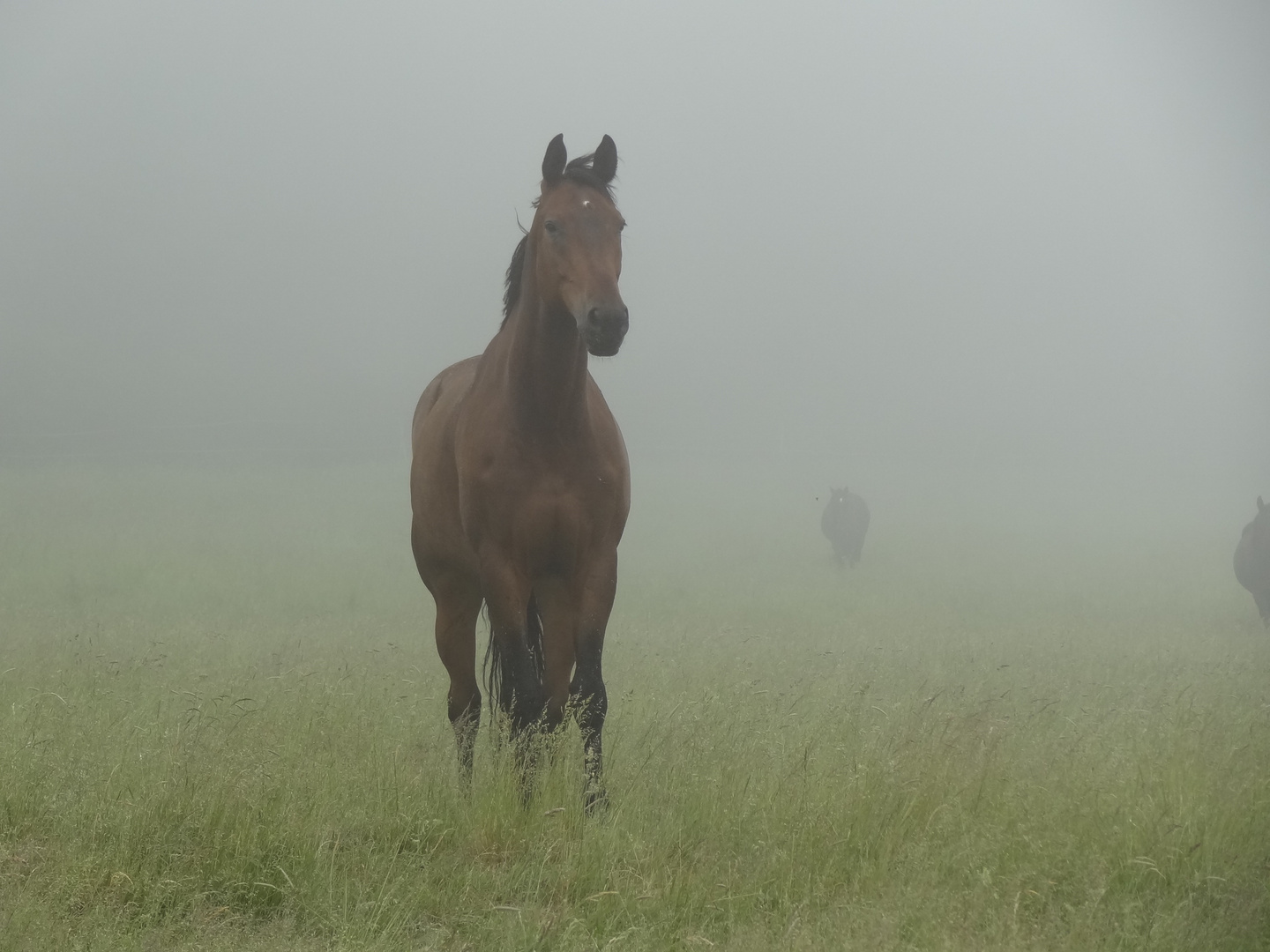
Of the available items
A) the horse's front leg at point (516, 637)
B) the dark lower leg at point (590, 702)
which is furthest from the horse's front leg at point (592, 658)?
the horse's front leg at point (516, 637)

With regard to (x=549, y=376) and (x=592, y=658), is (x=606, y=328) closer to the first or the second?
(x=549, y=376)

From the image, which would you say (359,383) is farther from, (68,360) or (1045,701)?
(1045,701)

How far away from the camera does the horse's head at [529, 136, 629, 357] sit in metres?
4.61

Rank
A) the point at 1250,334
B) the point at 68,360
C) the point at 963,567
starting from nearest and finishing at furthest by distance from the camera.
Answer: the point at 963,567
the point at 68,360
the point at 1250,334

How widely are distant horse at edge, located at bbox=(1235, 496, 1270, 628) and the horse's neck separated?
51.0ft

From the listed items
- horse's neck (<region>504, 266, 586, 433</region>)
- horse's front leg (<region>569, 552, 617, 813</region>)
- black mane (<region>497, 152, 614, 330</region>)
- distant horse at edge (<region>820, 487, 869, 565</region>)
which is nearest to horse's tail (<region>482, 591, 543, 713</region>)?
horse's front leg (<region>569, 552, 617, 813</region>)

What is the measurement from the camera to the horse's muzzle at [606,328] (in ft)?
14.9

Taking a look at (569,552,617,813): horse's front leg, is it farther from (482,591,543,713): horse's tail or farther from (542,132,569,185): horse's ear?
(542,132,569,185): horse's ear

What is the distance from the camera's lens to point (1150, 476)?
57.0 m

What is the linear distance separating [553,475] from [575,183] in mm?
1448

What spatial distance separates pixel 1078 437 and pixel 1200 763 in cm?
6985

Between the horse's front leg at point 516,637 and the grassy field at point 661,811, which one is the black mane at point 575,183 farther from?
the grassy field at point 661,811

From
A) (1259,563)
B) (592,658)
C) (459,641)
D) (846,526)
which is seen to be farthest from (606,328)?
(846,526)

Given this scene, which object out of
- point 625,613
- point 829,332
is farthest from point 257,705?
point 829,332
